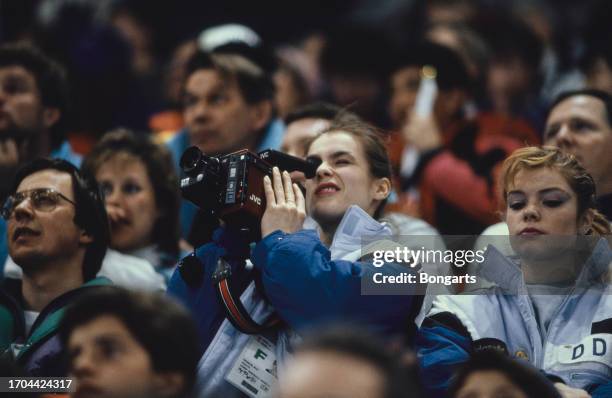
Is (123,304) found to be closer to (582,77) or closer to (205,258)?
(205,258)

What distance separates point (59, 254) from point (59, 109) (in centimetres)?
152

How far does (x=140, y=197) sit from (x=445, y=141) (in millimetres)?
1760

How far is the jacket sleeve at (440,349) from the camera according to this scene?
4.35 m

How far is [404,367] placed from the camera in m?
3.28

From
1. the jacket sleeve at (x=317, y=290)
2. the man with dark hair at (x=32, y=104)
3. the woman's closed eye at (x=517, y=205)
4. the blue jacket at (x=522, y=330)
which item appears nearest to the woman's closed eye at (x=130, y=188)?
the man with dark hair at (x=32, y=104)

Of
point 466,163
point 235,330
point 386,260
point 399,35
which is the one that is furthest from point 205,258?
point 399,35

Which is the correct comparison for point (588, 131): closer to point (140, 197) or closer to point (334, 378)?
point (140, 197)

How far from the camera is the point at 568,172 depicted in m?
4.73

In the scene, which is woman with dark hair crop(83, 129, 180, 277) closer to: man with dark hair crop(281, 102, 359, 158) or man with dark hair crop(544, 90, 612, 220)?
man with dark hair crop(281, 102, 359, 158)

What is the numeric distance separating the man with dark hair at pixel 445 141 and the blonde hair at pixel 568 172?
0.96 meters

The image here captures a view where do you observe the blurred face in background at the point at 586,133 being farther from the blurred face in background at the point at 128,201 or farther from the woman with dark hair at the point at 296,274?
the blurred face in background at the point at 128,201

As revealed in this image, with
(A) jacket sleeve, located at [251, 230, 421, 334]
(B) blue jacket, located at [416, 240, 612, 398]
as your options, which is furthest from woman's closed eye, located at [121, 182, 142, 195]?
(B) blue jacket, located at [416, 240, 612, 398]

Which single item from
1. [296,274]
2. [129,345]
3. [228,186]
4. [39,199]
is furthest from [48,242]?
[129,345]

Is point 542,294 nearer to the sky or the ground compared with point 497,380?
nearer to the sky
